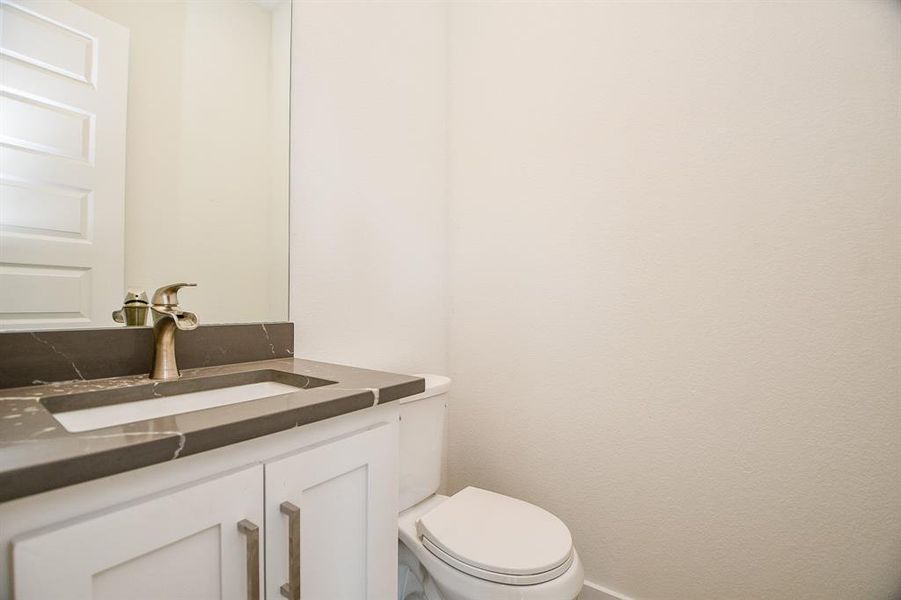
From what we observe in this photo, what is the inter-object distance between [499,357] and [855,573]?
45.0 inches

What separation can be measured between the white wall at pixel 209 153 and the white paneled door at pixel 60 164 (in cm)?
3

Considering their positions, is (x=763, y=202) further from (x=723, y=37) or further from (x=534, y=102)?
(x=534, y=102)

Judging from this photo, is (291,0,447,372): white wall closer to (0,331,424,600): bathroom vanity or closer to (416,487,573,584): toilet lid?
(0,331,424,600): bathroom vanity

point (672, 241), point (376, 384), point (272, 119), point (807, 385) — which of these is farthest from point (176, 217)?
→ point (807, 385)

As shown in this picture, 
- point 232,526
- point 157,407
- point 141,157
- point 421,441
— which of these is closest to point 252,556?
point 232,526

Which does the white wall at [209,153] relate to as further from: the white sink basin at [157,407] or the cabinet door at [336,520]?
the cabinet door at [336,520]

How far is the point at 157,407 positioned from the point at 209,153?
0.66 m

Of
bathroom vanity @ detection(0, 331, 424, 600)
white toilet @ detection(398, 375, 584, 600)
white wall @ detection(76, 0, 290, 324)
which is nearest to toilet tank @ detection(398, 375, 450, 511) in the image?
white toilet @ detection(398, 375, 584, 600)

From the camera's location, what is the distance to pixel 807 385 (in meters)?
1.11

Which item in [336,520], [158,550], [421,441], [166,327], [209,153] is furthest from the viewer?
[421,441]

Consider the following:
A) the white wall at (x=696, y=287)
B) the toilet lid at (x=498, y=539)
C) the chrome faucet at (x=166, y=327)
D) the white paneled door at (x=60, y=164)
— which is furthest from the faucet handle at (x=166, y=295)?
the white wall at (x=696, y=287)

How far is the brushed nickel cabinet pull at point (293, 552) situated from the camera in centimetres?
66

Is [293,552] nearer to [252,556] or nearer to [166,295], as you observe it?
[252,556]

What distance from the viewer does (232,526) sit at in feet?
2.00
